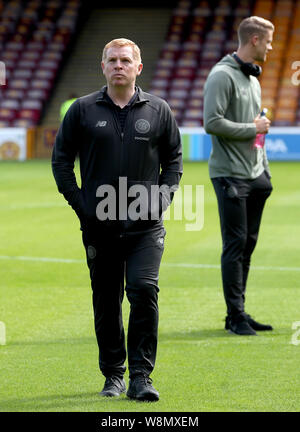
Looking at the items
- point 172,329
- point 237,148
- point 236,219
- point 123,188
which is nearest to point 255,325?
point 172,329

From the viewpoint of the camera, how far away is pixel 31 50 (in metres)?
38.6

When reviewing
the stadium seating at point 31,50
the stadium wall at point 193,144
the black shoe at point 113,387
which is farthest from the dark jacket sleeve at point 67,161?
the stadium seating at point 31,50

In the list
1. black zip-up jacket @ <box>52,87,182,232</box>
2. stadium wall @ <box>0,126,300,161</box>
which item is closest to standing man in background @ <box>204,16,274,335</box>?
black zip-up jacket @ <box>52,87,182,232</box>

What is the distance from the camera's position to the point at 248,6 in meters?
38.2

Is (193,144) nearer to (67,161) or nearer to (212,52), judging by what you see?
(212,52)

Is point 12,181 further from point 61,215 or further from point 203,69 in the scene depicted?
point 203,69

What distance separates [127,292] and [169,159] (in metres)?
0.82

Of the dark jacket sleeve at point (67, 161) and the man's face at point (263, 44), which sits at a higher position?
the man's face at point (263, 44)

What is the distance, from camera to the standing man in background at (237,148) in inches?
273

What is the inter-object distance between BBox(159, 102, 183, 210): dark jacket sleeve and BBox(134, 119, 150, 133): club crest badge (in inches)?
6.1

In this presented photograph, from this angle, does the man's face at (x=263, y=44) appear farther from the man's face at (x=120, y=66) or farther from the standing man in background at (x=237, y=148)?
the man's face at (x=120, y=66)

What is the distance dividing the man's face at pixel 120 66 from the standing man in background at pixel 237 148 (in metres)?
1.89

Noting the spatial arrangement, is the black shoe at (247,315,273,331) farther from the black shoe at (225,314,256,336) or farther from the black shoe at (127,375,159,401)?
the black shoe at (127,375,159,401)
